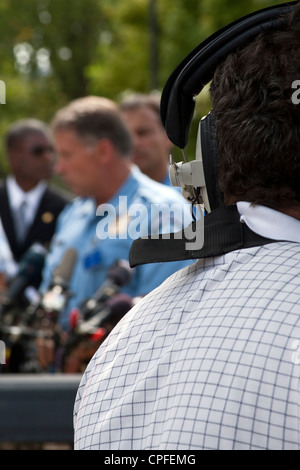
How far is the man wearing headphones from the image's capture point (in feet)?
3.44

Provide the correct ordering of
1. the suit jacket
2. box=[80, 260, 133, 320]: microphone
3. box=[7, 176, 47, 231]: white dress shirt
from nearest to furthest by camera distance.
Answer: box=[80, 260, 133, 320]: microphone → the suit jacket → box=[7, 176, 47, 231]: white dress shirt

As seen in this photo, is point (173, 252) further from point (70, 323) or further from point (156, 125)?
point (156, 125)

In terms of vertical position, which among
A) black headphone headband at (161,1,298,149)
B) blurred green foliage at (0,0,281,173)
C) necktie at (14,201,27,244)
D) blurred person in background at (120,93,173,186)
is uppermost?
blurred green foliage at (0,0,281,173)

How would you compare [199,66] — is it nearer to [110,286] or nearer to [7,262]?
[110,286]

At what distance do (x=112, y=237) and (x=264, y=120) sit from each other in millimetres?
2373

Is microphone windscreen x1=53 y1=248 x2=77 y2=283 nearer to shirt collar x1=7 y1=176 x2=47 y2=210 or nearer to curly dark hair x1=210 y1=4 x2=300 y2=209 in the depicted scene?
shirt collar x1=7 y1=176 x2=47 y2=210

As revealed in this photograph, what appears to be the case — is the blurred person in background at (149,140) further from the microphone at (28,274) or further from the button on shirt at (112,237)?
the microphone at (28,274)

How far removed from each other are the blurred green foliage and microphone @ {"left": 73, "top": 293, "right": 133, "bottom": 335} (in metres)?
16.9

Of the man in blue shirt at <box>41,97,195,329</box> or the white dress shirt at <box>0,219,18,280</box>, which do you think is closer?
the man in blue shirt at <box>41,97,195,329</box>

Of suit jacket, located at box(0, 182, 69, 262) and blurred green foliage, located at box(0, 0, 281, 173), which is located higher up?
blurred green foliage, located at box(0, 0, 281, 173)

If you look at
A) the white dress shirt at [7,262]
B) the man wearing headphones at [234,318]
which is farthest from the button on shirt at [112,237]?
the man wearing headphones at [234,318]

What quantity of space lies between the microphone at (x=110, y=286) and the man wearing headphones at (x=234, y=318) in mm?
1961

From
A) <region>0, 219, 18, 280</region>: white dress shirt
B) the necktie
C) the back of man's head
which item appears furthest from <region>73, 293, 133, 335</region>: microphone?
the back of man's head

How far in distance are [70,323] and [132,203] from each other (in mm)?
589
